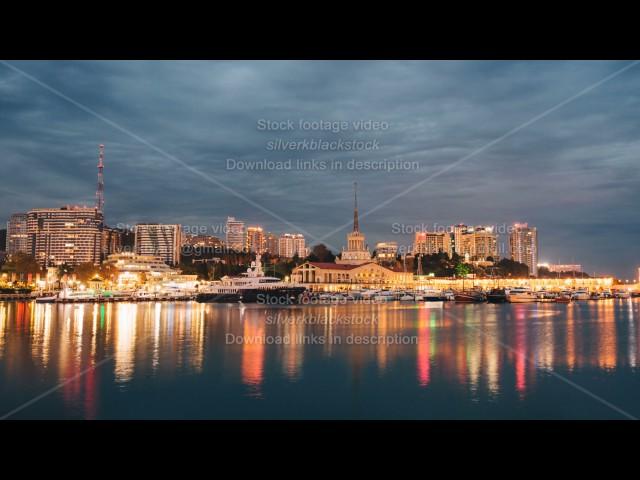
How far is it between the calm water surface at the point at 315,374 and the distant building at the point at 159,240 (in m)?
67.1

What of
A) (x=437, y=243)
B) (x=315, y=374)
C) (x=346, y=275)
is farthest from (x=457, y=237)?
(x=315, y=374)

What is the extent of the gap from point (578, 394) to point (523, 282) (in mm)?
74546

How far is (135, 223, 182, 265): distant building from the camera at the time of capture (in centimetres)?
8615

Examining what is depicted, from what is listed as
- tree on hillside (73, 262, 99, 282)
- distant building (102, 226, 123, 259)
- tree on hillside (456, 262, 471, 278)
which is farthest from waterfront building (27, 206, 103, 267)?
tree on hillside (456, 262, 471, 278)

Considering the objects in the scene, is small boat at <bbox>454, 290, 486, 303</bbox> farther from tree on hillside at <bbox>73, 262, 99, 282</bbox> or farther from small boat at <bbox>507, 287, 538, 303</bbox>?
tree on hillside at <bbox>73, 262, 99, 282</bbox>

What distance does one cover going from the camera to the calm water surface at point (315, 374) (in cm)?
891

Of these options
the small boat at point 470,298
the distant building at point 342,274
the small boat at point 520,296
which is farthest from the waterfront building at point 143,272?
the small boat at point 520,296

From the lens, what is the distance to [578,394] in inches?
401

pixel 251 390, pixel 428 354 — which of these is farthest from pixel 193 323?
pixel 251 390

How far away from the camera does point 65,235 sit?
82.6m

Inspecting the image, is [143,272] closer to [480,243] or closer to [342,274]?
[342,274]

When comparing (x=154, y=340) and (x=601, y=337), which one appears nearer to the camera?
(x=154, y=340)
